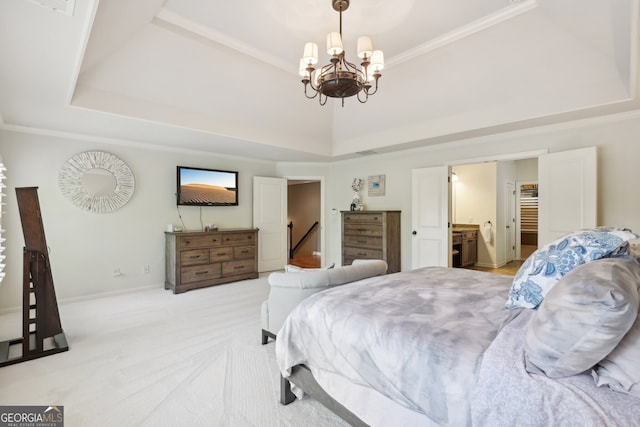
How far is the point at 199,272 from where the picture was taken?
4.94m

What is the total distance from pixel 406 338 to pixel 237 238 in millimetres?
4476

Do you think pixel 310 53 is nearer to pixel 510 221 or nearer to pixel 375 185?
pixel 375 185

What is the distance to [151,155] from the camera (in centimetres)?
498

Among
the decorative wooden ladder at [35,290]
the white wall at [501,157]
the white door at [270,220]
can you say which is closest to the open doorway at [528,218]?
the white wall at [501,157]

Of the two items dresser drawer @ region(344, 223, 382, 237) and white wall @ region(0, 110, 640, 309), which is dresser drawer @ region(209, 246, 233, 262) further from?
dresser drawer @ region(344, 223, 382, 237)

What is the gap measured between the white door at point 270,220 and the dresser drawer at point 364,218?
5.08ft

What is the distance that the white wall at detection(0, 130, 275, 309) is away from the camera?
3943 millimetres

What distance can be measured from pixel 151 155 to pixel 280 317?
3.81 meters

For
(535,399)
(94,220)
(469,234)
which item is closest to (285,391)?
(535,399)

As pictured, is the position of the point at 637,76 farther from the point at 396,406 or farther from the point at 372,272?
the point at 396,406

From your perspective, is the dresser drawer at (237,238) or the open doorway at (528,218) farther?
the open doorway at (528,218)

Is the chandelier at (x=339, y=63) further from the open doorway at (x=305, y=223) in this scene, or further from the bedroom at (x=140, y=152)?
the open doorway at (x=305, y=223)

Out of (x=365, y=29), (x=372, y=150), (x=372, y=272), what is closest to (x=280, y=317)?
(x=372, y=272)

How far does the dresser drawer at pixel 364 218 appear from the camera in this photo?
209 inches
